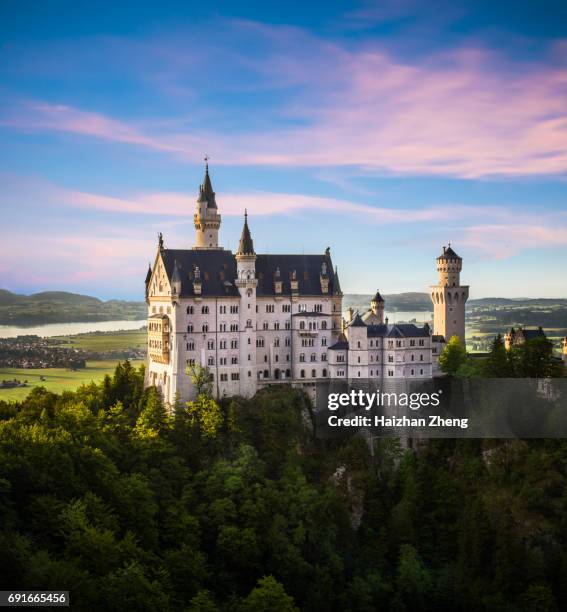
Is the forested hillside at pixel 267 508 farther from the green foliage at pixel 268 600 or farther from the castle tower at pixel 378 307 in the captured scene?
the castle tower at pixel 378 307

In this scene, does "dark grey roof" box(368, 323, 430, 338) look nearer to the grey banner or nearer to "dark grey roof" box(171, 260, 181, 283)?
the grey banner

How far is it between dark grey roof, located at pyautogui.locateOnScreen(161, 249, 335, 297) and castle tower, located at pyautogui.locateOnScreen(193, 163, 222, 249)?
6.39 metres

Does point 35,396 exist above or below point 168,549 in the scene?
above

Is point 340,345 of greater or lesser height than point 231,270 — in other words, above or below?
below

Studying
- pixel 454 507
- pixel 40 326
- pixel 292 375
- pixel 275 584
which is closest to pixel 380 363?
pixel 292 375

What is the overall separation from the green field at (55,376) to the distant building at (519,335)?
44089 mm

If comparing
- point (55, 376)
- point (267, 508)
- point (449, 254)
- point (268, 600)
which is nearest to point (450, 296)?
point (449, 254)

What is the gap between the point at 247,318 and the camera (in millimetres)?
98625

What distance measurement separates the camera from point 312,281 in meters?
105

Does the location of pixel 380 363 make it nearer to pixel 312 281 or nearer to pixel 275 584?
pixel 312 281

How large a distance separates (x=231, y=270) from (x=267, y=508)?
26371 mm

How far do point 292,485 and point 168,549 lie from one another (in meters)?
16.4

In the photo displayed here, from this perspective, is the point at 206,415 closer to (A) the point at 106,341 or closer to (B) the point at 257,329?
(B) the point at 257,329

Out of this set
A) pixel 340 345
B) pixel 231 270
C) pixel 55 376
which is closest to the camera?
pixel 231 270
